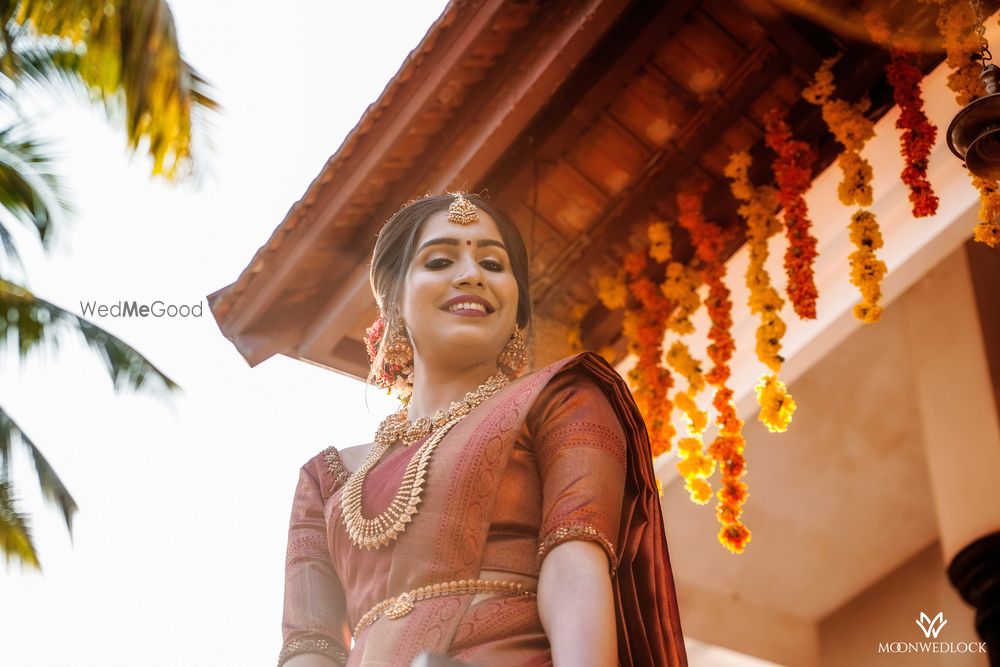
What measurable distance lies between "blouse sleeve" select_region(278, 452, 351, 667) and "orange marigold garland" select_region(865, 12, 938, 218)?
2.86m

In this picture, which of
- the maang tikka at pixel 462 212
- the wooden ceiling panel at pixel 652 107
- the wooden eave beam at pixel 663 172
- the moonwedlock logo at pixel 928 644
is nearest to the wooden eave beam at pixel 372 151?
the wooden ceiling panel at pixel 652 107

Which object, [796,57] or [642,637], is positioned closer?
[642,637]

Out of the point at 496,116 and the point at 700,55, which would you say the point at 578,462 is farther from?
the point at 700,55

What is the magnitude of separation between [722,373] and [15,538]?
3.97m

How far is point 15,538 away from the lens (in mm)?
7078

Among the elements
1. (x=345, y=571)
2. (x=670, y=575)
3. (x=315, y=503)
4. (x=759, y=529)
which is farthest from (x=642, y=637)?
(x=759, y=529)

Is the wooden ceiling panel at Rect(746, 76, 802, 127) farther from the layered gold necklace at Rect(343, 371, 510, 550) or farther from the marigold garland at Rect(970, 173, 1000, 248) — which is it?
the layered gold necklace at Rect(343, 371, 510, 550)

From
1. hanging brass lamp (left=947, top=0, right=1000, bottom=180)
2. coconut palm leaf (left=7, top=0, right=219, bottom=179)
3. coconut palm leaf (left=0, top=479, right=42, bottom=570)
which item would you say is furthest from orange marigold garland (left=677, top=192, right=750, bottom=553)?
coconut palm leaf (left=0, top=479, right=42, bottom=570)

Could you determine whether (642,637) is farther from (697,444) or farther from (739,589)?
(739,589)

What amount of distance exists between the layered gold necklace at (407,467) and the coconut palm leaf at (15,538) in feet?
16.3

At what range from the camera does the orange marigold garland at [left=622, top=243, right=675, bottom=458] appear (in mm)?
5645

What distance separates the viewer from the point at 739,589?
30.7ft

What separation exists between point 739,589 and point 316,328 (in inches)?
192

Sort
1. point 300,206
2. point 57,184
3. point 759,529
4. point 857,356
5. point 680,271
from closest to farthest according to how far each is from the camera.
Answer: point 300,206 < point 680,271 < point 57,184 < point 857,356 < point 759,529
